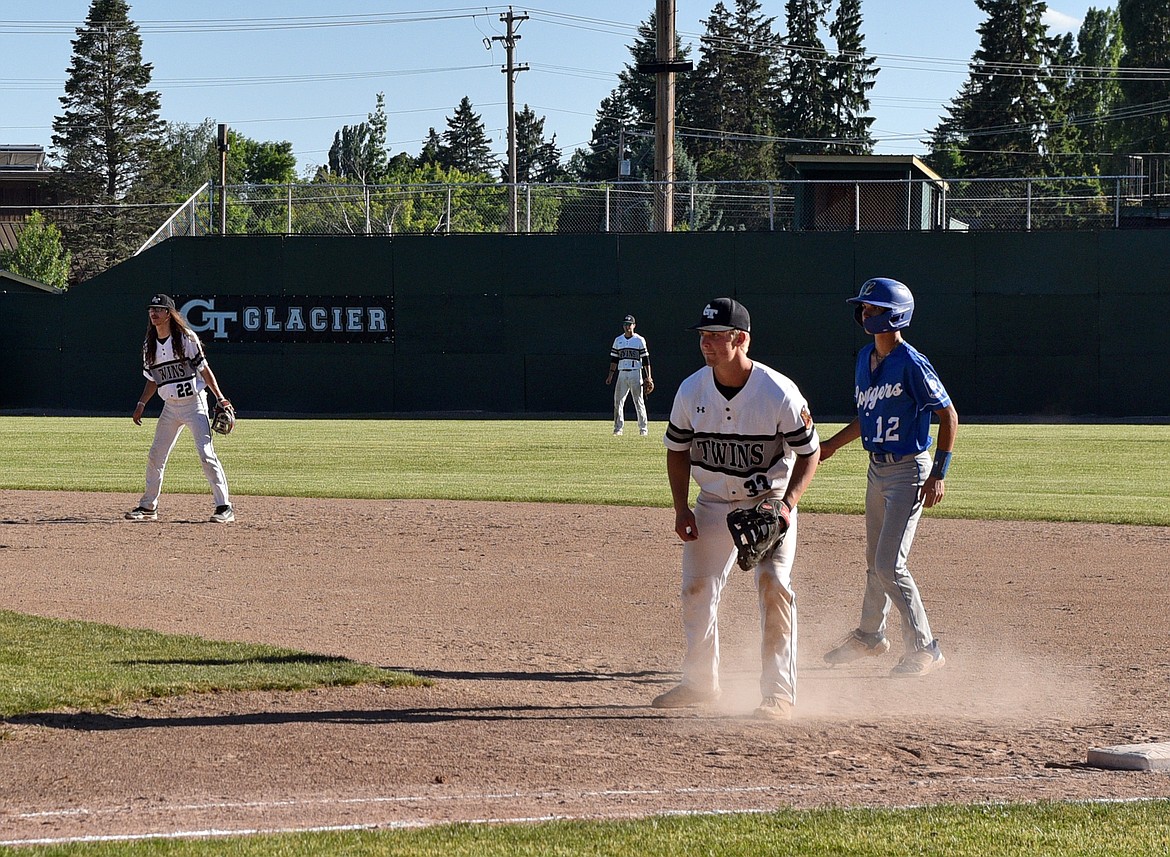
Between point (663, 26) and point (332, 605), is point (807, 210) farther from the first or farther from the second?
point (332, 605)

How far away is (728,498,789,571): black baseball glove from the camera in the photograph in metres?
5.97

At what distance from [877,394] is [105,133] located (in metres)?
73.3

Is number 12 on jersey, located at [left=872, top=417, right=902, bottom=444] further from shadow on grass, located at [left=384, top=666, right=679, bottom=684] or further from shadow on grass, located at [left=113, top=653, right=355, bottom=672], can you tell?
shadow on grass, located at [left=113, top=653, right=355, bottom=672]

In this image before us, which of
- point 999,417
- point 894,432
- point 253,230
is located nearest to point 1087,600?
point 894,432

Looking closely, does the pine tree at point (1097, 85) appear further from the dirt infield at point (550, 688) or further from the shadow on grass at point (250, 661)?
the shadow on grass at point (250, 661)

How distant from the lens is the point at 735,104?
8850 cm

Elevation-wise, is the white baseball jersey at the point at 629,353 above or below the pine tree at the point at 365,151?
below

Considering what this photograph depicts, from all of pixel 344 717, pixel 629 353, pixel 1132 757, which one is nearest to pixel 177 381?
pixel 344 717

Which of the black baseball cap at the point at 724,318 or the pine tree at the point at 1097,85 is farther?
the pine tree at the point at 1097,85

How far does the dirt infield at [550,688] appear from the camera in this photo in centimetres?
498

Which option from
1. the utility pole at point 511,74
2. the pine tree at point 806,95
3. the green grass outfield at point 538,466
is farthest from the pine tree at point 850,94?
the green grass outfield at point 538,466

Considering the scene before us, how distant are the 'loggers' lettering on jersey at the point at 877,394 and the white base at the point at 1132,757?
6.95 ft

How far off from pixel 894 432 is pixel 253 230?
29495 mm

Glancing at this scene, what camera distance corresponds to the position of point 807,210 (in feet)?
106
